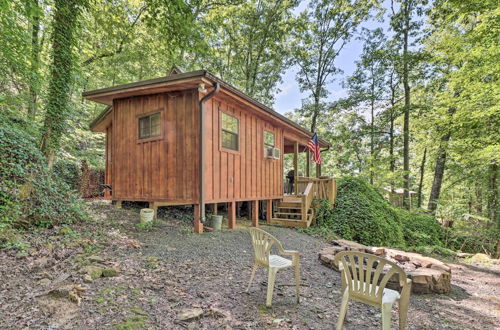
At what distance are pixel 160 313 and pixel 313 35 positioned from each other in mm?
19098

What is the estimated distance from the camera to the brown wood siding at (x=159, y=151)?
5.71 m

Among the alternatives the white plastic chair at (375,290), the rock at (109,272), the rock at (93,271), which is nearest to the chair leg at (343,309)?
the white plastic chair at (375,290)

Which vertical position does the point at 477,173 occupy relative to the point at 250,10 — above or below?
below

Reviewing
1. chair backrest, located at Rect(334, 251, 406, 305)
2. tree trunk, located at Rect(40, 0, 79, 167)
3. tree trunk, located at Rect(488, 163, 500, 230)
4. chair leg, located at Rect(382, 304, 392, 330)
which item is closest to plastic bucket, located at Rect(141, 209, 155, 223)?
tree trunk, located at Rect(40, 0, 79, 167)

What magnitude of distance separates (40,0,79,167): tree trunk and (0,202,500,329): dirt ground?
8.11ft

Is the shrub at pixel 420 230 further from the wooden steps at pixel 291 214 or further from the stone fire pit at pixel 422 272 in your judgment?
the stone fire pit at pixel 422 272

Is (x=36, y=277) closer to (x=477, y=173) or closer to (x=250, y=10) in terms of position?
(x=477, y=173)

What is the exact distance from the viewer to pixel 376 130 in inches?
698

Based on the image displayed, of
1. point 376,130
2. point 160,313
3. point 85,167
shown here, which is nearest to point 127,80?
point 85,167

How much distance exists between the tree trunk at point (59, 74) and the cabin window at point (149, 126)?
1.82m

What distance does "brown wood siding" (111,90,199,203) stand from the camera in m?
5.71

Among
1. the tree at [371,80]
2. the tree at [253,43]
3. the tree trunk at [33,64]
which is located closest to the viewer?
the tree trunk at [33,64]

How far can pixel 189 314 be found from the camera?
2.41 m

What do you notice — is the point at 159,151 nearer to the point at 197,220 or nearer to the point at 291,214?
the point at 197,220
